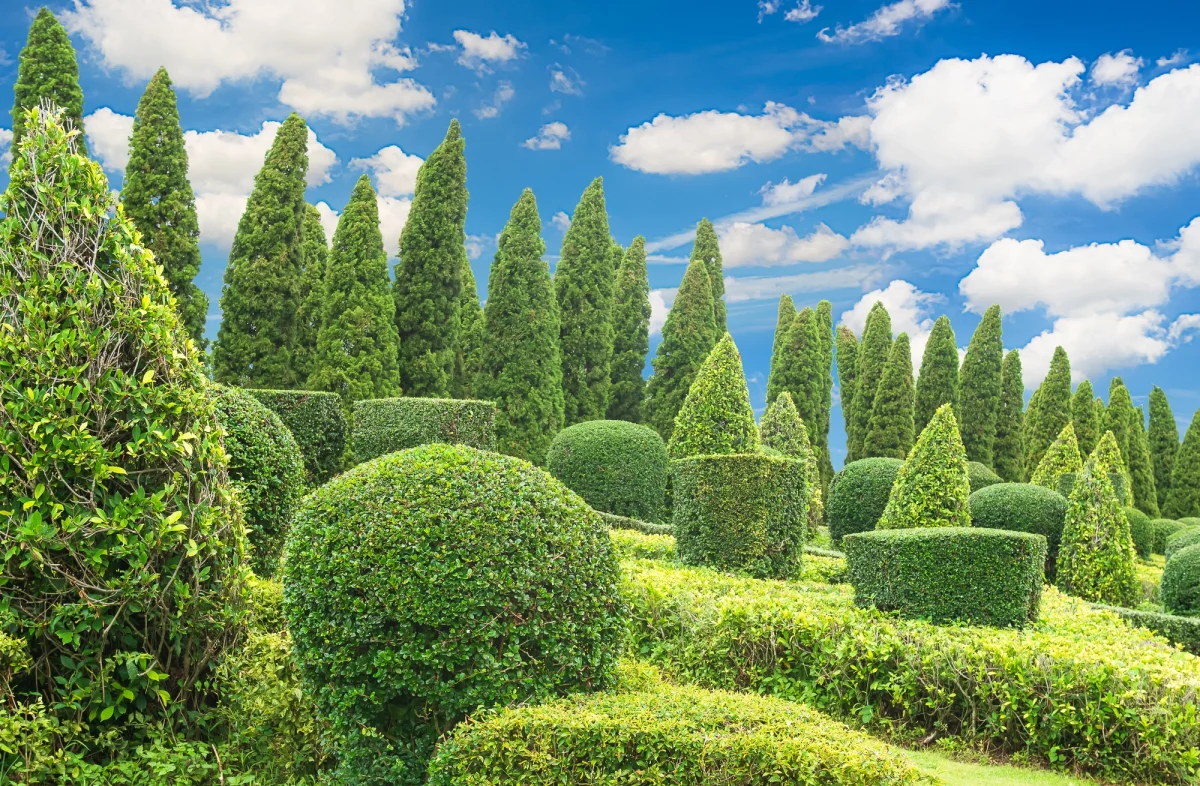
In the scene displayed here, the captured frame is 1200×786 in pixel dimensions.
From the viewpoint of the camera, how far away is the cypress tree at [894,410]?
A: 3028 centimetres

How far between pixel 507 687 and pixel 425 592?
663mm

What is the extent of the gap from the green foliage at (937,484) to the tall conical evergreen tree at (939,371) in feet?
Result: 68.2

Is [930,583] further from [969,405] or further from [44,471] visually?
[969,405]

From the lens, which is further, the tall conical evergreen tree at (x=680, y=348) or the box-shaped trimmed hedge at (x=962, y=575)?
the tall conical evergreen tree at (x=680, y=348)

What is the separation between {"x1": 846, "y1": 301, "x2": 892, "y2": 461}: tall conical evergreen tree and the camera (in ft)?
109

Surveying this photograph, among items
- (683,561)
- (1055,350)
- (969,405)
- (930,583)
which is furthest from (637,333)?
(930,583)

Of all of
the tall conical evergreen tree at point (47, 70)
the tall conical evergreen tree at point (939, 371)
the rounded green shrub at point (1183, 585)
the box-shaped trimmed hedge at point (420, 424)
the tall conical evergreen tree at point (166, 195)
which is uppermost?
the tall conical evergreen tree at point (47, 70)

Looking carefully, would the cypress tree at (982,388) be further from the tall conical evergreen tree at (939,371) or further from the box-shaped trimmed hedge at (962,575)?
the box-shaped trimmed hedge at (962,575)

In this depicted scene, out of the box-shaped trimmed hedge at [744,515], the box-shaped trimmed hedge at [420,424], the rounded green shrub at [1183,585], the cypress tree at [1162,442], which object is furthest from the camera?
the cypress tree at [1162,442]

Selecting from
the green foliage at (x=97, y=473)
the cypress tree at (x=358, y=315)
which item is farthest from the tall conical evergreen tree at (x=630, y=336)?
the green foliage at (x=97, y=473)

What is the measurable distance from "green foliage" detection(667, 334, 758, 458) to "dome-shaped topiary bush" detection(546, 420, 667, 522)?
260cm

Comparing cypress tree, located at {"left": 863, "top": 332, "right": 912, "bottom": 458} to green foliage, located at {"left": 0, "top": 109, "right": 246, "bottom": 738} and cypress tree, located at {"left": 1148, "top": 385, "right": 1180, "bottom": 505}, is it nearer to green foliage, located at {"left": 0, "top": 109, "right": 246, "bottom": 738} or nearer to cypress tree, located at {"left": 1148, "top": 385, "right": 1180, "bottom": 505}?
cypress tree, located at {"left": 1148, "top": 385, "right": 1180, "bottom": 505}

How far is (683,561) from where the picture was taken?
1084 cm

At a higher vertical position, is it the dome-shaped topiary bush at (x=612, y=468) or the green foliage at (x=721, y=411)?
the green foliage at (x=721, y=411)
